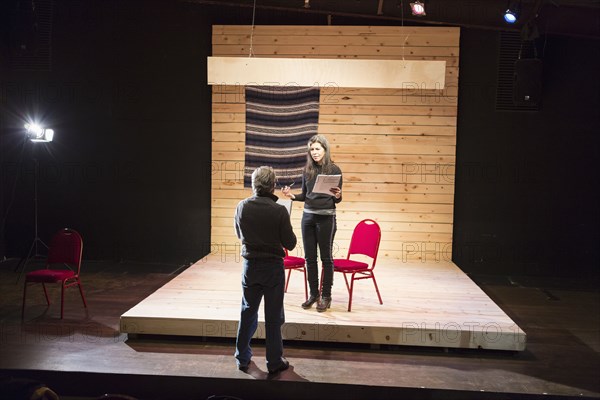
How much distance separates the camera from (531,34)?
252 inches

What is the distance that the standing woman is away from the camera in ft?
16.5

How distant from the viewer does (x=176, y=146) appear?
26.0 feet

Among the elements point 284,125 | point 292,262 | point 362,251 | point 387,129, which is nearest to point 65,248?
point 292,262

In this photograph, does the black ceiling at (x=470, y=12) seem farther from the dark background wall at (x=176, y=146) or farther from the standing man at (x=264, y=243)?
the standing man at (x=264, y=243)

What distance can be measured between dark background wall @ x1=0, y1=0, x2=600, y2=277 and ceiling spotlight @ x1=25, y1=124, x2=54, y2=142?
1.77ft

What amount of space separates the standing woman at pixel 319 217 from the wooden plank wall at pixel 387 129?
7.86ft

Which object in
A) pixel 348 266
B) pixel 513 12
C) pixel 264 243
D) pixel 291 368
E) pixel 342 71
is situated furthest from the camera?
pixel 513 12

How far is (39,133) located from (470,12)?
17.3ft

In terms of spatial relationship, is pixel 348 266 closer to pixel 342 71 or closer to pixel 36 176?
pixel 342 71

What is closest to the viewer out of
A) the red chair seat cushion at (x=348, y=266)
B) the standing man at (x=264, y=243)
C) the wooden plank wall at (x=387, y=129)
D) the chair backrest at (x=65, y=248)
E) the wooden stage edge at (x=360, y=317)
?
the standing man at (x=264, y=243)

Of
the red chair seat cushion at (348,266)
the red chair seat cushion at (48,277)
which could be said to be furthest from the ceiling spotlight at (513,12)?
the red chair seat cushion at (48,277)

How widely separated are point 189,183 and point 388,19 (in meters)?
3.21

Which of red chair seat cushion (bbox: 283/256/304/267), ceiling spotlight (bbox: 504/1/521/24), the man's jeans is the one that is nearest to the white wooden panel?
ceiling spotlight (bbox: 504/1/521/24)

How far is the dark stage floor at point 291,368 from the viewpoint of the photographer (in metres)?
4.14
